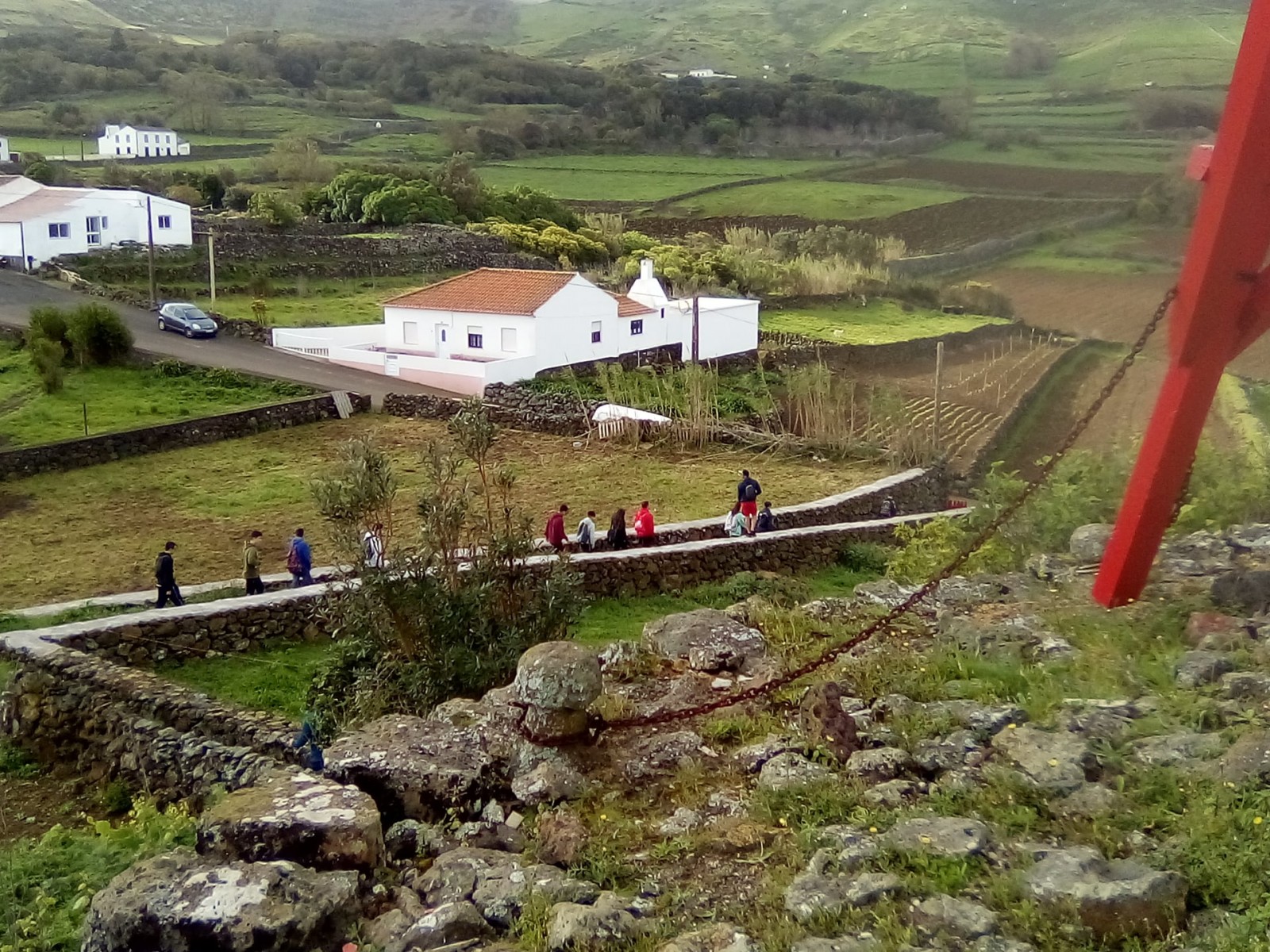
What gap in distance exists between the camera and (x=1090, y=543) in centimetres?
832

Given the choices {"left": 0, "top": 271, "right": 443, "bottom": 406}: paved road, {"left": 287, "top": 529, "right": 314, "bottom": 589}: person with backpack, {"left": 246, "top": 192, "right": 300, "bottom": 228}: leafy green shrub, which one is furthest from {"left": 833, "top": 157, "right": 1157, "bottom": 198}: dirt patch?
{"left": 246, "top": 192, "right": 300, "bottom": 228}: leafy green shrub

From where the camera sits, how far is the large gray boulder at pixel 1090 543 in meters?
8.15

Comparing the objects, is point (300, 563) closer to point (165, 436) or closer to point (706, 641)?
point (706, 641)

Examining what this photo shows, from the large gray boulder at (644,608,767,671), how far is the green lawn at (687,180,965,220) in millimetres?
3093

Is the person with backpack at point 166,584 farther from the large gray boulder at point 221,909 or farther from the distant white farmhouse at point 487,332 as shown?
the distant white farmhouse at point 487,332

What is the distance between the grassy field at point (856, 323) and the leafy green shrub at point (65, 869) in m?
17.0

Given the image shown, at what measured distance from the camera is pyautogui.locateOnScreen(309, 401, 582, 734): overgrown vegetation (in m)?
7.82

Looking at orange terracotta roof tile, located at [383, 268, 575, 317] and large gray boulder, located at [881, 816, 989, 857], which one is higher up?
orange terracotta roof tile, located at [383, 268, 575, 317]

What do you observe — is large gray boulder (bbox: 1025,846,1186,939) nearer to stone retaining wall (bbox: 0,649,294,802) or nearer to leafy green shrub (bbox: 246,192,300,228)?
stone retaining wall (bbox: 0,649,294,802)

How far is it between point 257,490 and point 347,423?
211 inches

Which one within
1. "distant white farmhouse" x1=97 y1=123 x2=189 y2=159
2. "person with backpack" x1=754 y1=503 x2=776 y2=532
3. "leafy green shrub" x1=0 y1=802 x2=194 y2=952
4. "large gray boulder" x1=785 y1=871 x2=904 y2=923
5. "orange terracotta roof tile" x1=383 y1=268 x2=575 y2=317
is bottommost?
"person with backpack" x1=754 y1=503 x2=776 y2=532

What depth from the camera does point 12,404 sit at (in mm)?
21672

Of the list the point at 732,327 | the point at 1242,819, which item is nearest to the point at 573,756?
the point at 1242,819

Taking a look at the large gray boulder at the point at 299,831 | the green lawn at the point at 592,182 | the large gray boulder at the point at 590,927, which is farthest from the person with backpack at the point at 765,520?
the green lawn at the point at 592,182
